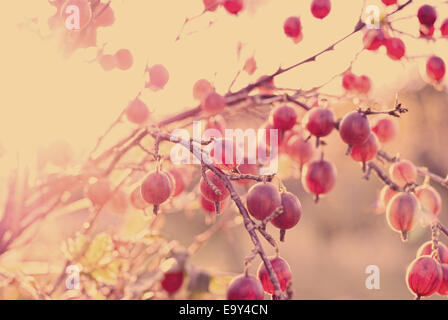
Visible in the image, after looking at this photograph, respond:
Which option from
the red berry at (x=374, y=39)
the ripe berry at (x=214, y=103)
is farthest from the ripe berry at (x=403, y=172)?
the ripe berry at (x=214, y=103)

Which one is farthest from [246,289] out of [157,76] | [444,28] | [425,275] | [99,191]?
[444,28]

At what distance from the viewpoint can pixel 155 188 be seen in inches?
45.4

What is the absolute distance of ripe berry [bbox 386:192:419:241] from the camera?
4.22 ft

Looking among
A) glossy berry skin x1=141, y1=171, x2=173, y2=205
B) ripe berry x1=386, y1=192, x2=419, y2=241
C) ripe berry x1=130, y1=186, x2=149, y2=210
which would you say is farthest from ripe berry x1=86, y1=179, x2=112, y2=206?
ripe berry x1=386, y1=192, x2=419, y2=241

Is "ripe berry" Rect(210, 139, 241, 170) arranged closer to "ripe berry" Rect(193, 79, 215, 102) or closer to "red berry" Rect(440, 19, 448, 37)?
"ripe berry" Rect(193, 79, 215, 102)

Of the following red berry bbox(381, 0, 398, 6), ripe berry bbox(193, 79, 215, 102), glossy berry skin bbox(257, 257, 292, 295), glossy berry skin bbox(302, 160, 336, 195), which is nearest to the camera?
glossy berry skin bbox(257, 257, 292, 295)

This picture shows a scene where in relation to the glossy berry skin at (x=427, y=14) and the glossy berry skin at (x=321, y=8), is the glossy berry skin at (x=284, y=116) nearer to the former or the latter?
the glossy berry skin at (x=321, y=8)

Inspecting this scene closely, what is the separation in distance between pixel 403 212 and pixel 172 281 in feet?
Result: 2.74

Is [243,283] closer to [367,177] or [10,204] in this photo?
[367,177]

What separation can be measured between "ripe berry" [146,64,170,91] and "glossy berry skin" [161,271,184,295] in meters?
0.69

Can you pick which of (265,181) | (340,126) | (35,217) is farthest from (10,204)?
(340,126)

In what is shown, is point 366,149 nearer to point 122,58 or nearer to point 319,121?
point 319,121

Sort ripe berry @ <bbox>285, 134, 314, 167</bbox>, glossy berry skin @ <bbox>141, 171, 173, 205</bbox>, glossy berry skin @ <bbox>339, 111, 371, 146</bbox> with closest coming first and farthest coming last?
1. glossy berry skin @ <bbox>141, 171, 173, 205</bbox>
2. glossy berry skin @ <bbox>339, 111, 371, 146</bbox>
3. ripe berry @ <bbox>285, 134, 314, 167</bbox>

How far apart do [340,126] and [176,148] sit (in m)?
0.49
